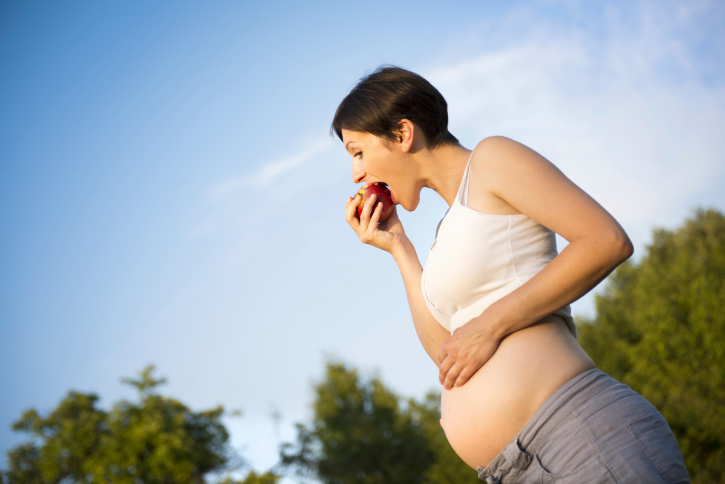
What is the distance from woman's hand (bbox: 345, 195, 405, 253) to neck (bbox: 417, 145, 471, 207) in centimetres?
40

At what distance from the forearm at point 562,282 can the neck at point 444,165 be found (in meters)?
0.69

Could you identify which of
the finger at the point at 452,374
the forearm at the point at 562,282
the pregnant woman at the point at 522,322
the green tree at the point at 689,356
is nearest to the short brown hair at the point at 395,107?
the pregnant woman at the point at 522,322

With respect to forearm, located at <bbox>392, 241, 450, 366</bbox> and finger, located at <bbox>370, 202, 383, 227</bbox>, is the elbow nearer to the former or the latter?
forearm, located at <bbox>392, 241, 450, 366</bbox>

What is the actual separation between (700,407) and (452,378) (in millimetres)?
20939

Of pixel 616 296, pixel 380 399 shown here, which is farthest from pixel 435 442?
pixel 616 296

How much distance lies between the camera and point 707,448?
65.8ft

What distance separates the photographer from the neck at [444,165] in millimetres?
2334

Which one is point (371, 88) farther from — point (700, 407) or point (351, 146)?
point (700, 407)

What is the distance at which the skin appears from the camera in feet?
5.64

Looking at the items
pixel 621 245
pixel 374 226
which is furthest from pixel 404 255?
pixel 621 245

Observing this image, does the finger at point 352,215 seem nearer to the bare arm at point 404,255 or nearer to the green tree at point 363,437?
the bare arm at point 404,255

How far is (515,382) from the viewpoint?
1810mm

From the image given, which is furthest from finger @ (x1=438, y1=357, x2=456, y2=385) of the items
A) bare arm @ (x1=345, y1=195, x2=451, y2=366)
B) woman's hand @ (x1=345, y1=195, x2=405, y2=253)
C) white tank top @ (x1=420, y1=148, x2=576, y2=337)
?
woman's hand @ (x1=345, y1=195, x2=405, y2=253)

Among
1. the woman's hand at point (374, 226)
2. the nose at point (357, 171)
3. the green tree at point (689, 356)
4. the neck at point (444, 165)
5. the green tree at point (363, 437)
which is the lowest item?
the green tree at point (689, 356)
